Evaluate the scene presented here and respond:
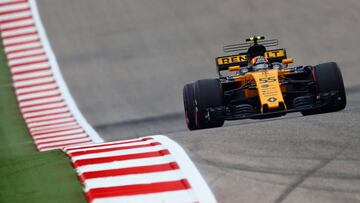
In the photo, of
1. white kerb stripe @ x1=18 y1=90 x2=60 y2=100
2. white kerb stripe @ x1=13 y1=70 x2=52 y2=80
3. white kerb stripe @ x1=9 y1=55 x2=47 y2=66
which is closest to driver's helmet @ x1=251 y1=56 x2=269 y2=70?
white kerb stripe @ x1=18 y1=90 x2=60 y2=100

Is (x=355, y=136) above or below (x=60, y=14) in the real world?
below

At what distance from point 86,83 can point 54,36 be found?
3.13 m

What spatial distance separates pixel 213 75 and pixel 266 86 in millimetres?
5154

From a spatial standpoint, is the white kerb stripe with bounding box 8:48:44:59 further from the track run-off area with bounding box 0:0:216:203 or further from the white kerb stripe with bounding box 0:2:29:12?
the track run-off area with bounding box 0:0:216:203

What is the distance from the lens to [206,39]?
1869 cm

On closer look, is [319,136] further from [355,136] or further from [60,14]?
[60,14]

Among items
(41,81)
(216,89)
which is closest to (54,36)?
(41,81)

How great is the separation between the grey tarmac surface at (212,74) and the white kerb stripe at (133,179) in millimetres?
283

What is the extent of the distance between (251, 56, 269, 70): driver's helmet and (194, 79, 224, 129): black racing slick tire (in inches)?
41.6

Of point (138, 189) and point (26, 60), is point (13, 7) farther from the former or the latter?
point (138, 189)

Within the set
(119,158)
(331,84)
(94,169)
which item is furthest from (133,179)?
(331,84)

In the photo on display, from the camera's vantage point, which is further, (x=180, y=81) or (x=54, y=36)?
(x=54, y=36)

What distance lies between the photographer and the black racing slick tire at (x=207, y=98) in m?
11.4

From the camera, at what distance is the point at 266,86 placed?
38.1 ft
